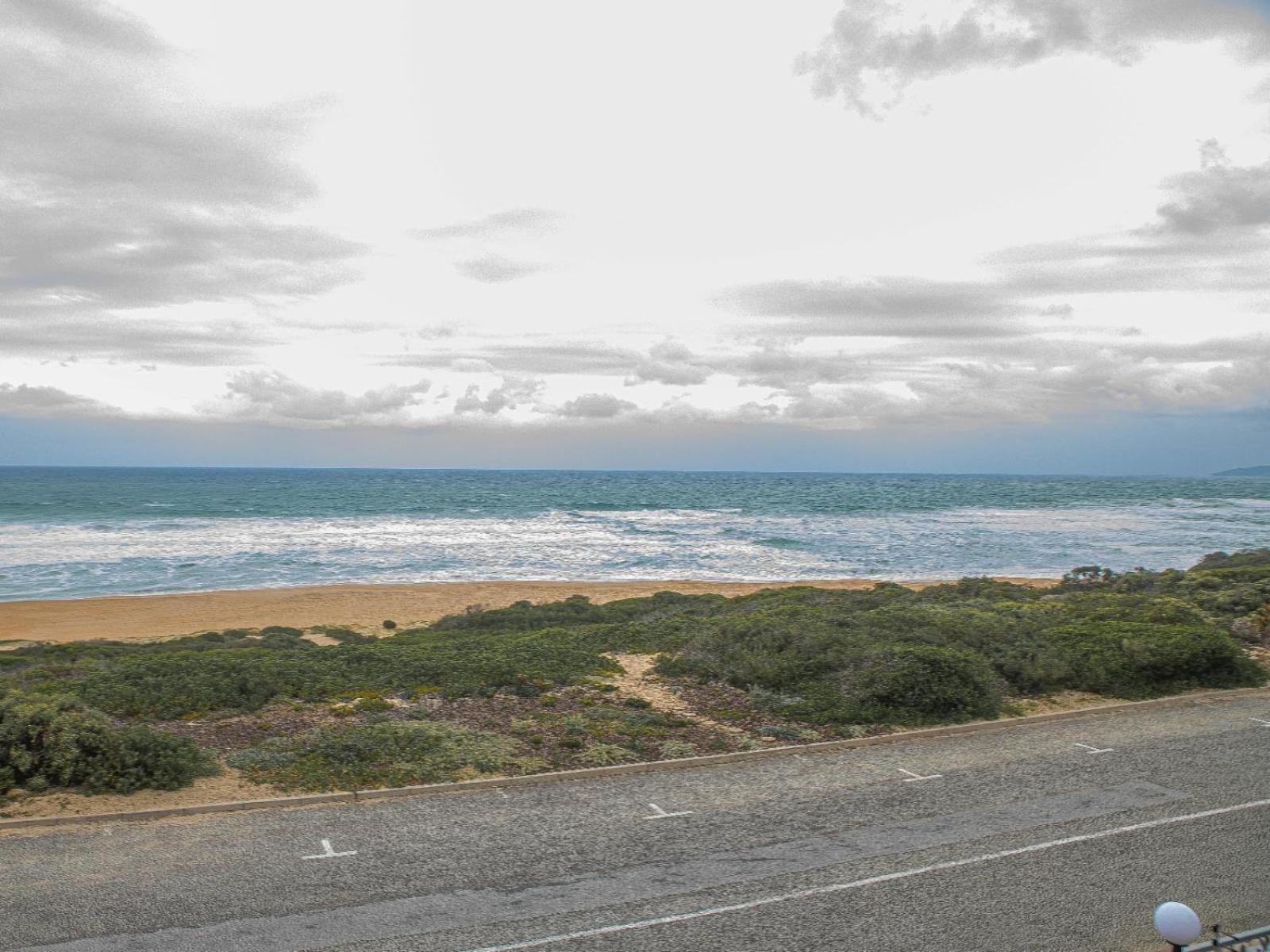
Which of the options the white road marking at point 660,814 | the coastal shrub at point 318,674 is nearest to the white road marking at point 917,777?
the white road marking at point 660,814

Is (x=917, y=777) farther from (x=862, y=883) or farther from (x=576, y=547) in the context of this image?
(x=576, y=547)

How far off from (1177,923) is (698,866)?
5285mm

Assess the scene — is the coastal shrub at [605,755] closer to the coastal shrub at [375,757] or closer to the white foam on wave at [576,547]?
the coastal shrub at [375,757]

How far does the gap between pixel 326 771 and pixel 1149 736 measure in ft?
38.2

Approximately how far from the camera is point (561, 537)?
69000 mm

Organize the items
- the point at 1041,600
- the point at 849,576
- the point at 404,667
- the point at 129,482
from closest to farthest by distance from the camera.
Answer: the point at 404,667, the point at 1041,600, the point at 849,576, the point at 129,482

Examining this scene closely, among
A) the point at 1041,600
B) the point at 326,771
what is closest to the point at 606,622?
the point at 1041,600

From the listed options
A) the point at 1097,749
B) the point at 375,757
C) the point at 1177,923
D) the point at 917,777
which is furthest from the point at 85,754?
the point at 1097,749

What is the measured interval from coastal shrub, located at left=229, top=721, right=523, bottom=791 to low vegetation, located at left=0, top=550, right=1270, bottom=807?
34mm

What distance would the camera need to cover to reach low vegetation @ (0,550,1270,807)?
12.3 metres

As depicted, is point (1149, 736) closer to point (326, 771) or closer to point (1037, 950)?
point (1037, 950)

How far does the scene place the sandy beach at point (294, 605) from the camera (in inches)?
1257

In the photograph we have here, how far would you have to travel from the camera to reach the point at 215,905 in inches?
340

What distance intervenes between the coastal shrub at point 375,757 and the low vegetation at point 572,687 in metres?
0.03
